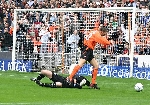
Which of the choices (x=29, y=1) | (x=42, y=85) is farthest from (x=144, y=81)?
(x=29, y=1)

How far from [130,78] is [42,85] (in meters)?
7.68

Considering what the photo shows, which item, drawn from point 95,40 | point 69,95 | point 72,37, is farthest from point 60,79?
point 72,37

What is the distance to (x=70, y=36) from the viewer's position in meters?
32.3

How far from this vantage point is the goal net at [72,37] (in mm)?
30125

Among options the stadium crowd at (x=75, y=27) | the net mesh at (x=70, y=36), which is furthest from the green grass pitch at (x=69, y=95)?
the stadium crowd at (x=75, y=27)

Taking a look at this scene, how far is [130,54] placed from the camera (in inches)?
1153

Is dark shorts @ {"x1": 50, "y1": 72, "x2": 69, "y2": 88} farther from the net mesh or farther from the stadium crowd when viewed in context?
the stadium crowd

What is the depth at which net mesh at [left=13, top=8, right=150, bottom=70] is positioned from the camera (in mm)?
30969

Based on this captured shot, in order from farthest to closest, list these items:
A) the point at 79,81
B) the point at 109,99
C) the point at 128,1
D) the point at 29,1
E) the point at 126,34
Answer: the point at 29,1, the point at 128,1, the point at 126,34, the point at 79,81, the point at 109,99

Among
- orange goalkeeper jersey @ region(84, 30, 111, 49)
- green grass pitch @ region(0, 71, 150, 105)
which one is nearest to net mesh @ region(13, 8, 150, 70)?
green grass pitch @ region(0, 71, 150, 105)

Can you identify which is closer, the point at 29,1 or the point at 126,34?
the point at 126,34

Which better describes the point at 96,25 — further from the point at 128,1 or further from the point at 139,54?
the point at 128,1

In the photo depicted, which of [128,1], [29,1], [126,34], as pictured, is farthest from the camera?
[29,1]

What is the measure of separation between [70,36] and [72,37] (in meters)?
0.19
